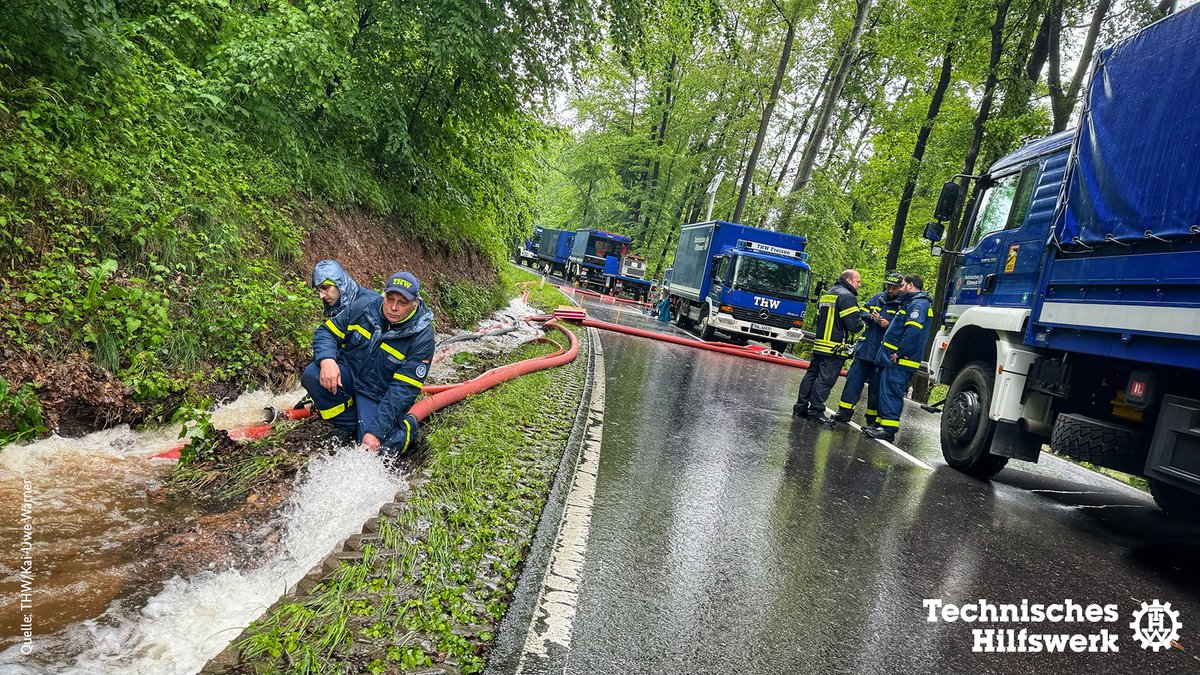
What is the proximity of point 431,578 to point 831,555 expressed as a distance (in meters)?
2.42

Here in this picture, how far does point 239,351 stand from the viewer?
6.02m

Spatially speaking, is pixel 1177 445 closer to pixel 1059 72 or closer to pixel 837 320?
pixel 837 320

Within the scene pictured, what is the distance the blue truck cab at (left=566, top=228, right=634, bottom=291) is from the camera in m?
35.7

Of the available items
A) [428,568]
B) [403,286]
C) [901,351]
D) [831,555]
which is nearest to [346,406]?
[403,286]

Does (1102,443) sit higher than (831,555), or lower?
higher

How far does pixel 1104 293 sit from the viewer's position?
5.04 meters

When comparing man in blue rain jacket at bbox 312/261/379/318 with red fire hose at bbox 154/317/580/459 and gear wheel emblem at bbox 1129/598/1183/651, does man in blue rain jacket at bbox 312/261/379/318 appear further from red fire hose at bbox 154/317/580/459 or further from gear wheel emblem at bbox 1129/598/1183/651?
gear wheel emblem at bbox 1129/598/1183/651

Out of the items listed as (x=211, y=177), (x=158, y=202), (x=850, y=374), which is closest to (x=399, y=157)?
(x=211, y=177)

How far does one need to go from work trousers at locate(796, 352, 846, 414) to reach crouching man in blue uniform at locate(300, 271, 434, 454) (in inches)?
219

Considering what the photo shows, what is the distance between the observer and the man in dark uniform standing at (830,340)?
335 inches

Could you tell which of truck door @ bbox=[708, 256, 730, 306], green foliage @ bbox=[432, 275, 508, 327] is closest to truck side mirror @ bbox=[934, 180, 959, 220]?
green foliage @ bbox=[432, 275, 508, 327]

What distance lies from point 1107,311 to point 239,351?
7.05 meters

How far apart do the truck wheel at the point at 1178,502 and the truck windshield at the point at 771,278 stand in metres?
12.5

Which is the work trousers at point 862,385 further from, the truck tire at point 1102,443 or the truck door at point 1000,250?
the truck tire at point 1102,443
